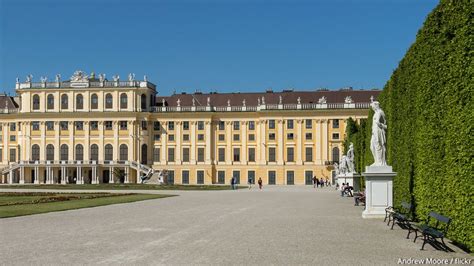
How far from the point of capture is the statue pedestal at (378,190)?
2208 cm

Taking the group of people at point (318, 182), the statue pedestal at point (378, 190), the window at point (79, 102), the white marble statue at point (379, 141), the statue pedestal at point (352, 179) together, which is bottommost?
the group of people at point (318, 182)

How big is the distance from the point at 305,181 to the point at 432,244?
233 feet

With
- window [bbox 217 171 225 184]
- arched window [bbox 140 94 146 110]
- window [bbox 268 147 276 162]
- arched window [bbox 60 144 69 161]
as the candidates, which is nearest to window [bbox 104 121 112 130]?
arched window [bbox 140 94 146 110]

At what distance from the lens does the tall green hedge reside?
14125 mm

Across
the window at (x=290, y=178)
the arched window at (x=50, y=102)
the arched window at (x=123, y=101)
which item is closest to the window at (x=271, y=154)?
the window at (x=290, y=178)

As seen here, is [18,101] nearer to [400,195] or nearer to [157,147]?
[157,147]

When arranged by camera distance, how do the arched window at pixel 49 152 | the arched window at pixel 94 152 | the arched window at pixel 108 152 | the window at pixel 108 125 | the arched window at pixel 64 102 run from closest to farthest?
the window at pixel 108 125, the arched window at pixel 108 152, the arched window at pixel 94 152, the arched window at pixel 64 102, the arched window at pixel 49 152

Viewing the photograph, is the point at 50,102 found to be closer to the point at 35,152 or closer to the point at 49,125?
the point at 49,125

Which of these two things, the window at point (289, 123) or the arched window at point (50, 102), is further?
the arched window at point (50, 102)

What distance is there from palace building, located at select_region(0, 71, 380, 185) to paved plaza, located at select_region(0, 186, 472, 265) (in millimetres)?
63287

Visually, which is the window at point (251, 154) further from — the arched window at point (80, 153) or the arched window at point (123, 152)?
the arched window at point (80, 153)

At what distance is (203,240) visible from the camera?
1538 centimetres

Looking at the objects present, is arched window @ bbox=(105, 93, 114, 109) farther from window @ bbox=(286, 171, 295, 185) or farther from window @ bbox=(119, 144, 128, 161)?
window @ bbox=(286, 171, 295, 185)

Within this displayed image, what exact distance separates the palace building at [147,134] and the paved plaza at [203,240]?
2492 inches
